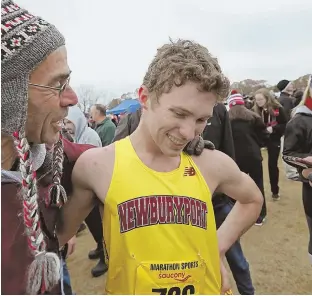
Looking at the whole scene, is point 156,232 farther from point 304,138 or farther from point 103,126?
point 103,126

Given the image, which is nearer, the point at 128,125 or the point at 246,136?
the point at 128,125

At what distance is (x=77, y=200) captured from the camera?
5.33ft

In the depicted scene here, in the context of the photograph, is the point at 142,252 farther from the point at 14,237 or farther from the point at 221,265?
the point at 14,237

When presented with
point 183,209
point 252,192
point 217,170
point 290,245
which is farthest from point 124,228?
point 290,245

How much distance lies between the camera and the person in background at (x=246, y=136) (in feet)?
17.3

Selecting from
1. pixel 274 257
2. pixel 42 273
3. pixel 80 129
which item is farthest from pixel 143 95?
pixel 274 257

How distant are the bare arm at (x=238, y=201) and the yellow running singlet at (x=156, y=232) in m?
0.18

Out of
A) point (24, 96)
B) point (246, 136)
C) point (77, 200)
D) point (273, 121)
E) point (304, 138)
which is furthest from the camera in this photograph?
point (273, 121)

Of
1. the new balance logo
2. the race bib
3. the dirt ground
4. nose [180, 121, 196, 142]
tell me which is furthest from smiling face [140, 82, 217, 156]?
the dirt ground

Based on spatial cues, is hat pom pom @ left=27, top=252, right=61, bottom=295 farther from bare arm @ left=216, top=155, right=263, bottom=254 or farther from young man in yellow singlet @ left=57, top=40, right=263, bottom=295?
bare arm @ left=216, top=155, right=263, bottom=254

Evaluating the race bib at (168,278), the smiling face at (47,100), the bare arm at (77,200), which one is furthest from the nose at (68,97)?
the race bib at (168,278)

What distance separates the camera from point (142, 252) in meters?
1.52

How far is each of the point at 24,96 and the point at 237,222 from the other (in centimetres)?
121

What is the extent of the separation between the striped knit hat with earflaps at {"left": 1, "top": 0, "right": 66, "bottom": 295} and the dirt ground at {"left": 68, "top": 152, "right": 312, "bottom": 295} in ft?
10.0
